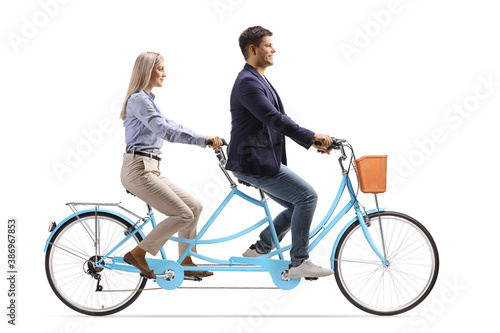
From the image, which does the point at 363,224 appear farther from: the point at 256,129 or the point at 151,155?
the point at 151,155

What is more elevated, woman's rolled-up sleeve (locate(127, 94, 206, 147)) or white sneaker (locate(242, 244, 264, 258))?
woman's rolled-up sleeve (locate(127, 94, 206, 147))

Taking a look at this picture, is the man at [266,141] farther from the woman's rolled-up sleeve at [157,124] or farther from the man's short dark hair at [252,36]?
Answer: the woman's rolled-up sleeve at [157,124]

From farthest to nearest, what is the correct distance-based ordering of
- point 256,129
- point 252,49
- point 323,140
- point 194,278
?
point 194,278, point 252,49, point 256,129, point 323,140

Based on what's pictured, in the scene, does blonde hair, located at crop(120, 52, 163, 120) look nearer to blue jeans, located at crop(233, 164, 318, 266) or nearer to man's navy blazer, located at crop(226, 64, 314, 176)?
man's navy blazer, located at crop(226, 64, 314, 176)

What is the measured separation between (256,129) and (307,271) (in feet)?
4.09

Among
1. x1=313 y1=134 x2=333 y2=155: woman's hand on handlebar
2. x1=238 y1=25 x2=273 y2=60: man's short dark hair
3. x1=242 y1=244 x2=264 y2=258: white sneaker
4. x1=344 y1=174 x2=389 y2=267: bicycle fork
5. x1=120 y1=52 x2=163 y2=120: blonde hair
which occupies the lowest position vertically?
x1=242 y1=244 x2=264 y2=258: white sneaker

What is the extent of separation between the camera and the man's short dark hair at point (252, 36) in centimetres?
526

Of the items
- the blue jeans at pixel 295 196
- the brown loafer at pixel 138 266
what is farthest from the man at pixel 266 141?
the brown loafer at pixel 138 266

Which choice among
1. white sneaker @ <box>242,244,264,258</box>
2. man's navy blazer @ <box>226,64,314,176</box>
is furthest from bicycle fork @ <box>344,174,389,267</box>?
white sneaker @ <box>242,244,264,258</box>

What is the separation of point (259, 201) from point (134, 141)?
45.9 inches

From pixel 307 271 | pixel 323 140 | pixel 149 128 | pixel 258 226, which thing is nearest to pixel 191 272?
pixel 258 226

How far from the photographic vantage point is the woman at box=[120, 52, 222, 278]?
204 inches

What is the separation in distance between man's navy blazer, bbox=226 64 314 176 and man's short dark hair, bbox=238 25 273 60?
0.20 metres

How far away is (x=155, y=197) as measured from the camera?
5246 millimetres
